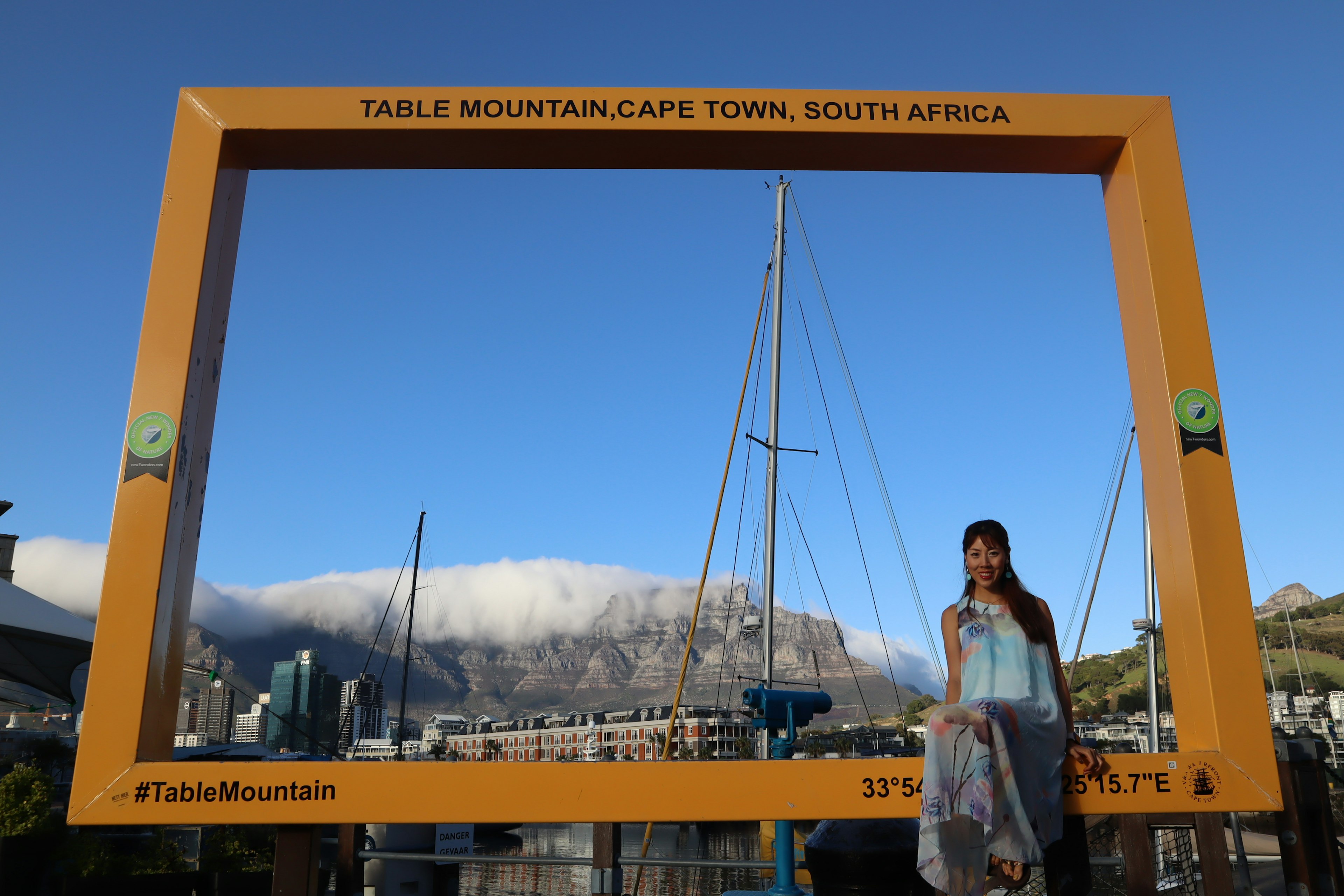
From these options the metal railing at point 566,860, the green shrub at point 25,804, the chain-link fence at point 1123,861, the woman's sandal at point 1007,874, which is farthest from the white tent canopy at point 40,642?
the chain-link fence at point 1123,861

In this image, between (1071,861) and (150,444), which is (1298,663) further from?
(150,444)

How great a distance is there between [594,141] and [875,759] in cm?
229

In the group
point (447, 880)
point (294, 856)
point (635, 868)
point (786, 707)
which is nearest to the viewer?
point (294, 856)

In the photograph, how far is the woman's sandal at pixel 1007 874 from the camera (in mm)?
2268

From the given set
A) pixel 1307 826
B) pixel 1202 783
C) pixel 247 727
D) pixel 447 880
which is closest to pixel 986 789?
pixel 1202 783

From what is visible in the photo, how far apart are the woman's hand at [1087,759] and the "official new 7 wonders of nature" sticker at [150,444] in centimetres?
287

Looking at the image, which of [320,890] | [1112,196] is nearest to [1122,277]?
[1112,196]

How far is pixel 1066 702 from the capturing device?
2.68 meters

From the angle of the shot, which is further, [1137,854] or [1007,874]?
[1137,854]

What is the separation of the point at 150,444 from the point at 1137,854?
11.1ft

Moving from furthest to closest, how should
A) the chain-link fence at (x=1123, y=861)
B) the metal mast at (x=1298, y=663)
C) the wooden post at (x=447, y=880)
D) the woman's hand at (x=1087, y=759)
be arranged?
1. the metal mast at (x=1298, y=663)
2. the wooden post at (x=447, y=880)
3. the chain-link fence at (x=1123, y=861)
4. the woman's hand at (x=1087, y=759)

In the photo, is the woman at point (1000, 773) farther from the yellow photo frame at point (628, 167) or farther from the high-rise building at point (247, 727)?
the high-rise building at point (247, 727)

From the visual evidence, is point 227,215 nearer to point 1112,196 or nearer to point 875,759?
point 875,759

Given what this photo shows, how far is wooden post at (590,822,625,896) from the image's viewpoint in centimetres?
269
